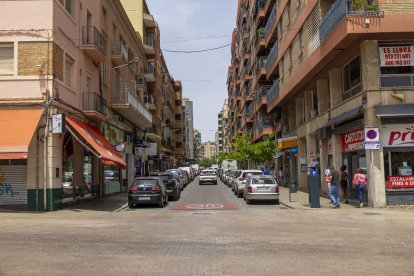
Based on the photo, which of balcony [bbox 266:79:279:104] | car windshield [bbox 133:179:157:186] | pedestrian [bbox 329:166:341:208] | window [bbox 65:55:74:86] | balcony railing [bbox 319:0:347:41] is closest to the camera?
balcony railing [bbox 319:0:347:41]

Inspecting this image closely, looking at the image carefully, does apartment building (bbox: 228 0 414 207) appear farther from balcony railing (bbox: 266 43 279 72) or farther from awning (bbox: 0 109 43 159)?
awning (bbox: 0 109 43 159)

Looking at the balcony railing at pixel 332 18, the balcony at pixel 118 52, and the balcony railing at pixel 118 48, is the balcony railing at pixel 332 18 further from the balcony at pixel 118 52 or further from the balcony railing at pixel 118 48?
the balcony railing at pixel 118 48

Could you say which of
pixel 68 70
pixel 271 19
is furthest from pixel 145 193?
pixel 271 19

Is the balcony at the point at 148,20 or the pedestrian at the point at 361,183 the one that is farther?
the balcony at the point at 148,20

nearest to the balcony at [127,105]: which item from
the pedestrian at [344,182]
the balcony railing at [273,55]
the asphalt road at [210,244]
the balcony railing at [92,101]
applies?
the balcony railing at [92,101]

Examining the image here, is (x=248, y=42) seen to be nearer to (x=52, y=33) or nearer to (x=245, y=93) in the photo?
(x=245, y=93)

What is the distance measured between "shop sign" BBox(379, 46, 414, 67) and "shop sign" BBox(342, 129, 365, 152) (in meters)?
3.31

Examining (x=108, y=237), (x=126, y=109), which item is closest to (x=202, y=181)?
(x=126, y=109)

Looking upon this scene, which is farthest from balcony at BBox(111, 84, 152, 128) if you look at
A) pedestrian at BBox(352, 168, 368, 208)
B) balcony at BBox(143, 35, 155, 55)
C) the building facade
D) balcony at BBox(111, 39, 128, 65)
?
pedestrian at BBox(352, 168, 368, 208)

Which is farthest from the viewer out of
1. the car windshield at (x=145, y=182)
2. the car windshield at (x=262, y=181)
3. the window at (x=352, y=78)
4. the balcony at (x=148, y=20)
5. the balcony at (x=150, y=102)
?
the balcony at (x=148, y=20)

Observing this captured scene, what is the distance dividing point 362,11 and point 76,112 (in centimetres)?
1380

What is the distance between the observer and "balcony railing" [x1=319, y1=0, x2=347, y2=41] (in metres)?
19.7

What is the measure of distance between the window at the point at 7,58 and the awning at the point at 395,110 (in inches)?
614

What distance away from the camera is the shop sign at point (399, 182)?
1938cm
